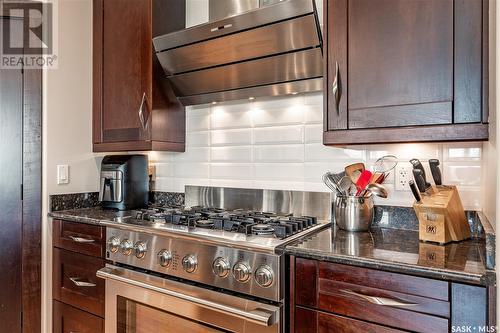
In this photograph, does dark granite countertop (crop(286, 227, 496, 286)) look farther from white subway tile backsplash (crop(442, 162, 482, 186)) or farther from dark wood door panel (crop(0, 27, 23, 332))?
dark wood door panel (crop(0, 27, 23, 332))

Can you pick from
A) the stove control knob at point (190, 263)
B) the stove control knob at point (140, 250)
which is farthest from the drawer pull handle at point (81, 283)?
the stove control knob at point (190, 263)

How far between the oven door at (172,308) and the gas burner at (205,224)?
259 millimetres

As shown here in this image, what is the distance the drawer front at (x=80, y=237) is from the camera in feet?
5.59

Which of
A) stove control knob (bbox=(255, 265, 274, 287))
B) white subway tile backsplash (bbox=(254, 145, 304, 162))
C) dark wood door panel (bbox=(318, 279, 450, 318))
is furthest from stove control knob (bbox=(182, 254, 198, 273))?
white subway tile backsplash (bbox=(254, 145, 304, 162))

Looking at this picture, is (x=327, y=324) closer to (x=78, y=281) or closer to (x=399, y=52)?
(x=399, y=52)

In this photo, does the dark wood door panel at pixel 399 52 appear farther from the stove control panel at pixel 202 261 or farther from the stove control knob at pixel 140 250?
the stove control knob at pixel 140 250

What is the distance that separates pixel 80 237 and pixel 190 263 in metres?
0.80

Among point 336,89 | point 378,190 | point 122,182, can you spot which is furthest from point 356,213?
point 122,182

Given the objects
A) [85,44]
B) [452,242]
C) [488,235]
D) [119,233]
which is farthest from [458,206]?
[85,44]

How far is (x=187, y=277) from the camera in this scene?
1.37 m

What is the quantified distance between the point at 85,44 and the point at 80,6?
238 mm

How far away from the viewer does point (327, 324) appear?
1.08 metres

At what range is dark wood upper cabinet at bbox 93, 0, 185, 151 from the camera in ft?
6.28

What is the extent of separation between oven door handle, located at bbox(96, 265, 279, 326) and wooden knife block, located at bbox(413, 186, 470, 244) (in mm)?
626
